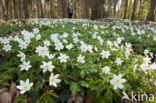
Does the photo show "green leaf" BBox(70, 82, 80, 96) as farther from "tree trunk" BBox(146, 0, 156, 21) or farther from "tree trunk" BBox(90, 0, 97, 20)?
"tree trunk" BBox(90, 0, 97, 20)

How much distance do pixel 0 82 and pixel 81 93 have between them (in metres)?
1.47

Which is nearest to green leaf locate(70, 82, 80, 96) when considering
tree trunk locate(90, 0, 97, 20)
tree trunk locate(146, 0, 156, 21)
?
tree trunk locate(146, 0, 156, 21)

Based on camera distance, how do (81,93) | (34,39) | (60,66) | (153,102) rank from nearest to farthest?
1. (153,102)
2. (81,93)
3. (60,66)
4. (34,39)

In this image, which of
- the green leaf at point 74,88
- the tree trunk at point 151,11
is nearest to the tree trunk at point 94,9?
the tree trunk at point 151,11

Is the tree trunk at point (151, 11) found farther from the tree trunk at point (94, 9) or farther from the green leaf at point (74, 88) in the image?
the green leaf at point (74, 88)

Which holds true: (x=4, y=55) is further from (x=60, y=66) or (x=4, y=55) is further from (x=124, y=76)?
(x=124, y=76)

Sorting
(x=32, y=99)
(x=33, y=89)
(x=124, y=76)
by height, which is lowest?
(x=32, y=99)

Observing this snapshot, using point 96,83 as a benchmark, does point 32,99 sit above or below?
below

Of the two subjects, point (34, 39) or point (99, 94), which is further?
point (34, 39)

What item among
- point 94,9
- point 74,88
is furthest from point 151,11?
point 74,88

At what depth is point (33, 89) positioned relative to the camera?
184 centimetres

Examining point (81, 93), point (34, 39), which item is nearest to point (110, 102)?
point (81, 93)

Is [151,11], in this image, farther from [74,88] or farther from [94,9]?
[74,88]

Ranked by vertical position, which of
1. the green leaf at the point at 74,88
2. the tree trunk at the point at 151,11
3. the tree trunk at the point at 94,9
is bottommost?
the green leaf at the point at 74,88
